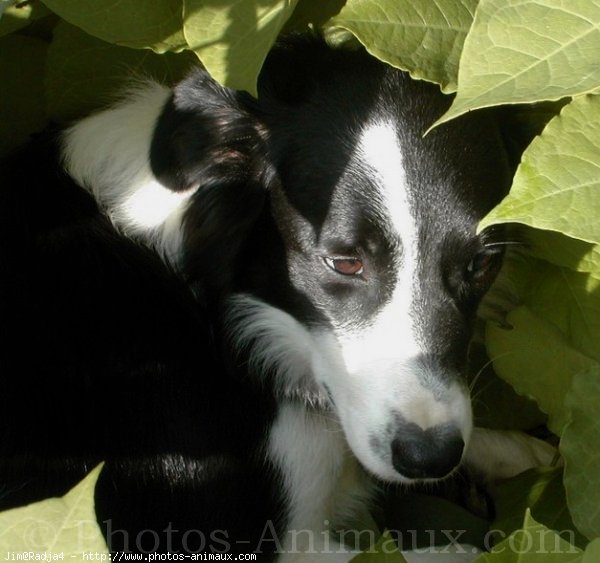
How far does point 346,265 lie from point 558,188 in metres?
0.55

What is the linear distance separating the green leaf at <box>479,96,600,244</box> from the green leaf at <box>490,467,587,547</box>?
73 centimetres

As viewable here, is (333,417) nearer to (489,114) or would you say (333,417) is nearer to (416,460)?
(416,460)

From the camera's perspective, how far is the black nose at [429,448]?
5.52 feet

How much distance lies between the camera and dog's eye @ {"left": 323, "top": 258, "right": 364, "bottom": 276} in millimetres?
1742

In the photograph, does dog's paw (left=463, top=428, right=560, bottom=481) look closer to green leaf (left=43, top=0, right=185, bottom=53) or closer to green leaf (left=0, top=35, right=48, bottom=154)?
green leaf (left=43, top=0, right=185, bottom=53)

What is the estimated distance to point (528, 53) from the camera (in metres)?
1.24

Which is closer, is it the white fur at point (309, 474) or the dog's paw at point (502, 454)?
the white fur at point (309, 474)

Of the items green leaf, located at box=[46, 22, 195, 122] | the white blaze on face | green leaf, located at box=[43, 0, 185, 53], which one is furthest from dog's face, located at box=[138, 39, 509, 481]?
green leaf, located at box=[46, 22, 195, 122]

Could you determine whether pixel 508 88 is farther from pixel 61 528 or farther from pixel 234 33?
pixel 61 528

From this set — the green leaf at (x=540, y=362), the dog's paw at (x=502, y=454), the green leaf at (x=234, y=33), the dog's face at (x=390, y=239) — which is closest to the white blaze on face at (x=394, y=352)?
the dog's face at (x=390, y=239)

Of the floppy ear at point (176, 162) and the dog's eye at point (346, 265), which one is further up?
the floppy ear at point (176, 162)

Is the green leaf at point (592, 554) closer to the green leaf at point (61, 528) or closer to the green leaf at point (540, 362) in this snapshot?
the green leaf at point (540, 362)

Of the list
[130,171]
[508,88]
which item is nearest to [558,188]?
[508,88]

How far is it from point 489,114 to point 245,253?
55 centimetres
